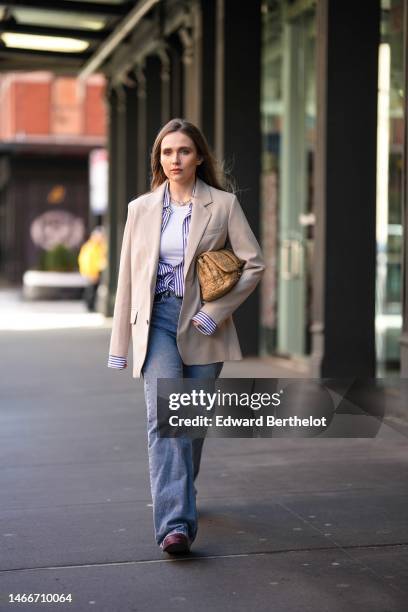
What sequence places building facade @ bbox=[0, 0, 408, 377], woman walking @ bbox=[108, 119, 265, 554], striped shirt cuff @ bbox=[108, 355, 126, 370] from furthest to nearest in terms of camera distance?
building facade @ bbox=[0, 0, 408, 377], striped shirt cuff @ bbox=[108, 355, 126, 370], woman walking @ bbox=[108, 119, 265, 554]

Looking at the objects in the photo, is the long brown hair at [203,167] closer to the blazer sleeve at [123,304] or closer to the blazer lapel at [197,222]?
the blazer lapel at [197,222]

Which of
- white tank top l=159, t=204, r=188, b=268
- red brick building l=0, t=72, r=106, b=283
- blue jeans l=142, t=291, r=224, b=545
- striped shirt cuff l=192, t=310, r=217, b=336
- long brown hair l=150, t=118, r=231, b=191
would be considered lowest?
blue jeans l=142, t=291, r=224, b=545

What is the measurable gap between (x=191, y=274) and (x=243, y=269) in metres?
0.26

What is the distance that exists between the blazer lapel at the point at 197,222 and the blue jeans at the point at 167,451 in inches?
8.0

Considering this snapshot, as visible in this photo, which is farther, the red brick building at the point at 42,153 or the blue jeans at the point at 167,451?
the red brick building at the point at 42,153

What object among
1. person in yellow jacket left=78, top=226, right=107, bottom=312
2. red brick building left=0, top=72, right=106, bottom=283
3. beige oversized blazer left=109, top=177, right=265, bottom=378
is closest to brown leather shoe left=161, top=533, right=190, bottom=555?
beige oversized blazer left=109, top=177, right=265, bottom=378

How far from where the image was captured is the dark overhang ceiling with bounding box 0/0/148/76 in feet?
50.5

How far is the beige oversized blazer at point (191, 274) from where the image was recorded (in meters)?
4.98

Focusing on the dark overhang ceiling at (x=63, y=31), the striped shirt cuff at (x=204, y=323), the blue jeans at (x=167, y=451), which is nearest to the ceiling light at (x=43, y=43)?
the dark overhang ceiling at (x=63, y=31)

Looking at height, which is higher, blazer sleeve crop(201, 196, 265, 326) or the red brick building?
the red brick building

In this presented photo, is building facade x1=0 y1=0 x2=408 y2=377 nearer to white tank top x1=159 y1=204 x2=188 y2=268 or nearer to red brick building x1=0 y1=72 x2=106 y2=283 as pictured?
white tank top x1=159 y1=204 x2=188 y2=268

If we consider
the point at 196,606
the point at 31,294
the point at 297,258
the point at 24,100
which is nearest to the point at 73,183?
the point at 24,100

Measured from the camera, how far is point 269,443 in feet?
25.2

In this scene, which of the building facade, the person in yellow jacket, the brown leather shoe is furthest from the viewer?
the person in yellow jacket
